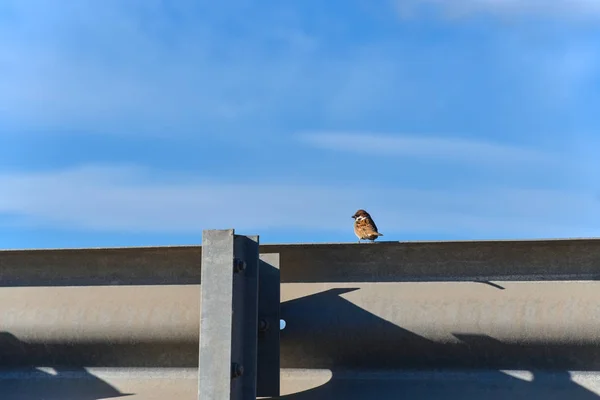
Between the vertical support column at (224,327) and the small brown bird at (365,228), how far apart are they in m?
4.06

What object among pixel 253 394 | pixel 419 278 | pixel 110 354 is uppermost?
pixel 419 278

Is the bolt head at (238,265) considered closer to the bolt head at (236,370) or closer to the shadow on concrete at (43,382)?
the bolt head at (236,370)

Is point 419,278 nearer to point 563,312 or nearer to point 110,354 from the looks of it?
point 563,312

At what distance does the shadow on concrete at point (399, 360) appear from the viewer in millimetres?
3174

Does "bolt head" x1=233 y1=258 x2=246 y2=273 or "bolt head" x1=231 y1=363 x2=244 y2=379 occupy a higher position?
"bolt head" x1=233 y1=258 x2=246 y2=273

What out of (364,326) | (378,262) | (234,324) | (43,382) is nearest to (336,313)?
(364,326)

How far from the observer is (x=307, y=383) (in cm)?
333

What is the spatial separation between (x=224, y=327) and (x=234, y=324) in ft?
0.24

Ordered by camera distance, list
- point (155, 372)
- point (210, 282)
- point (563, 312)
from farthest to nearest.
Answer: point (155, 372) < point (563, 312) < point (210, 282)

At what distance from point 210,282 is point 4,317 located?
1549mm

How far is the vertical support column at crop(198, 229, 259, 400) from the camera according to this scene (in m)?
2.74

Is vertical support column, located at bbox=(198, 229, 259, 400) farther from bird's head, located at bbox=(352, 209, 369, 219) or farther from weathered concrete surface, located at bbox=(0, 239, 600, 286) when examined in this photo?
bird's head, located at bbox=(352, 209, 369, 219)

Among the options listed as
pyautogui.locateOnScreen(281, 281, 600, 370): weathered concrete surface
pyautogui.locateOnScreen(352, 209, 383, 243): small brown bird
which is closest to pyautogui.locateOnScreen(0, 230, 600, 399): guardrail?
pyautogui.locateOnScreen(281, 281, 600, 370): weathered concrete surface

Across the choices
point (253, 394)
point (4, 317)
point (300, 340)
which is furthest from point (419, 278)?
point (4, 317)
